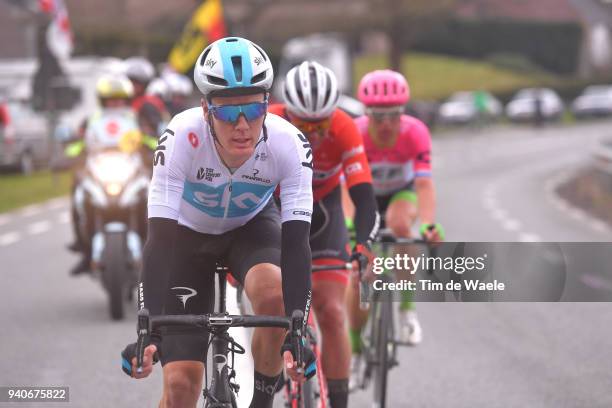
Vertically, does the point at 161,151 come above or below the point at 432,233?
above

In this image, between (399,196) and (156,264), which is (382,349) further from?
(156,264)

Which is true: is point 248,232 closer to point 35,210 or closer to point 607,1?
point 607,1

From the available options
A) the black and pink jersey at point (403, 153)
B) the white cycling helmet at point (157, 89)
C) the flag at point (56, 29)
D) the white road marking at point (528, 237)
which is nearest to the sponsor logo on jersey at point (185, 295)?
the black and pink jersey at point (403, 153)

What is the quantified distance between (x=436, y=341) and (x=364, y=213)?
4.08 meters

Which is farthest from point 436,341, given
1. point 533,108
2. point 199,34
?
point 533,108

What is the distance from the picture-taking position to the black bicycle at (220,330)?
15.6ft

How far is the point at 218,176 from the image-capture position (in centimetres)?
555

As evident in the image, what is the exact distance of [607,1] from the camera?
1942 cm

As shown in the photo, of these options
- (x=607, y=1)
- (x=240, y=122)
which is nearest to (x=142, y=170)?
(x=240, y=122)

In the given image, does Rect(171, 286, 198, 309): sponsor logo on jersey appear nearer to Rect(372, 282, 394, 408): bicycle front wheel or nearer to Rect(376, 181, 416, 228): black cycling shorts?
Rect(372, 282, 394, 408): bicycle front wheel

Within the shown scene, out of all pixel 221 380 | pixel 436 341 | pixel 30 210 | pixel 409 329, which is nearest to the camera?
pixel 221 380

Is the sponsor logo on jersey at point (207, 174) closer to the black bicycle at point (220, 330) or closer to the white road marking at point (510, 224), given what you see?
the black bicycle at point (220, 330)

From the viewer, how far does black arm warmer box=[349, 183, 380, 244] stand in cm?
677

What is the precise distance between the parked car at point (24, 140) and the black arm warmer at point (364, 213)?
22783 mm
